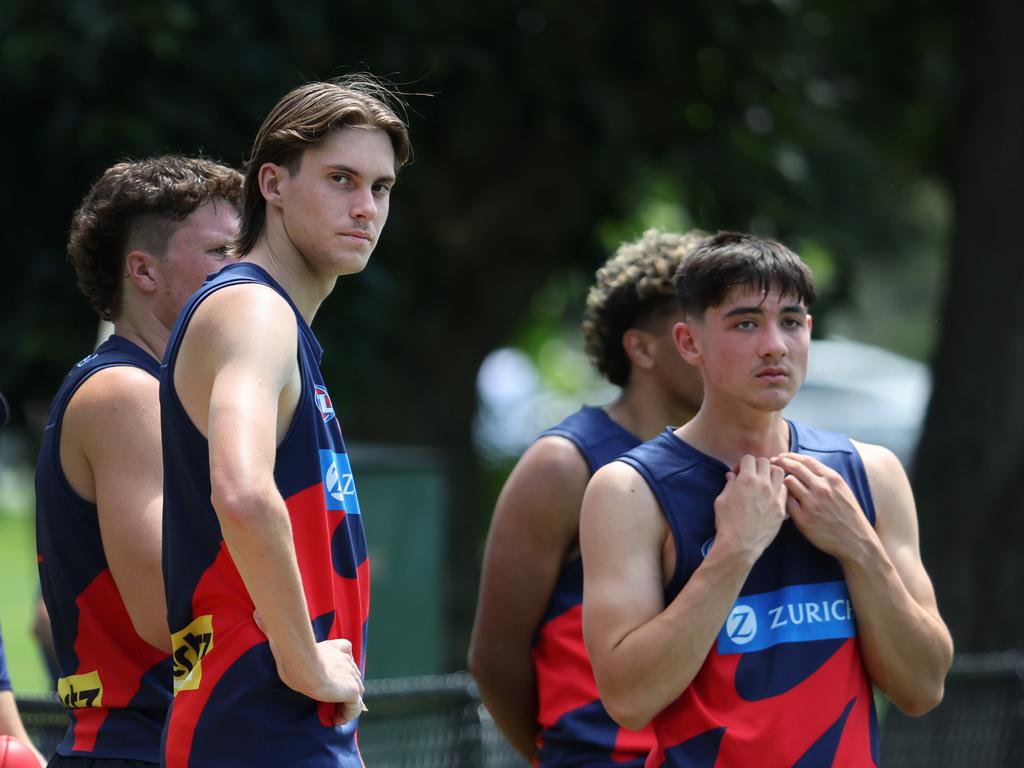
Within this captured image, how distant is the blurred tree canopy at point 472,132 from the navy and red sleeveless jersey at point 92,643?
2790 millimetres

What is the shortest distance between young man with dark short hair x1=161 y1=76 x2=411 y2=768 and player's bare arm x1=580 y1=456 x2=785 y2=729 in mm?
484

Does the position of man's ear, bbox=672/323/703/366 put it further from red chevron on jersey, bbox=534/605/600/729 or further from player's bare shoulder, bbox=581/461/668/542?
red chevron on jersey, bbox=534/605/600/729

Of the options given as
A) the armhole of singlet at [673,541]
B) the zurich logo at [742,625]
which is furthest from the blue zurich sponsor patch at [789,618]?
the armhole of singlet at [673,541]

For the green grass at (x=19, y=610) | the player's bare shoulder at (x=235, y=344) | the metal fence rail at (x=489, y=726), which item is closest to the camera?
the player's bare shoulder at (x=235, y=344)

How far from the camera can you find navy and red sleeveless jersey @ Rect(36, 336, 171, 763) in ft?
9.84

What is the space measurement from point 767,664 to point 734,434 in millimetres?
474

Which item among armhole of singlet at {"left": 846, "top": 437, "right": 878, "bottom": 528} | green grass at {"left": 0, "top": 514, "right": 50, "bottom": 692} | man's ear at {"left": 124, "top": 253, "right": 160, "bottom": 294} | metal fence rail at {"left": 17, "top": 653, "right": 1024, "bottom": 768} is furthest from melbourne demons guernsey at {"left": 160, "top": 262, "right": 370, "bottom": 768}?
green grass at {"left": 0, "top": 514, "right": 50, "bottom": 692}

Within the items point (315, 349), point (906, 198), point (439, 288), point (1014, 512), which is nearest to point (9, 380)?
point (439, 288)

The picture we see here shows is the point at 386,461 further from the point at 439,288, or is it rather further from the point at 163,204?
the point at 163,204

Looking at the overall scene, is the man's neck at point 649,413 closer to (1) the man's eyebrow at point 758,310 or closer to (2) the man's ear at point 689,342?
(2) the man's ear at point 689,342

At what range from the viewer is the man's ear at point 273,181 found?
2.73 m

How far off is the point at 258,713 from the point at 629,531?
0.81m

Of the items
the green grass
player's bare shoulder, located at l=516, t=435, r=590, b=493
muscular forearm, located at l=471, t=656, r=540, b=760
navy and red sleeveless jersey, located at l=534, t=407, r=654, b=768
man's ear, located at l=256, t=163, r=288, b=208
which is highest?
man's ear, located at l=256, t=163, r=288, b=208

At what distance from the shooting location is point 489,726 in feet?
17.8
